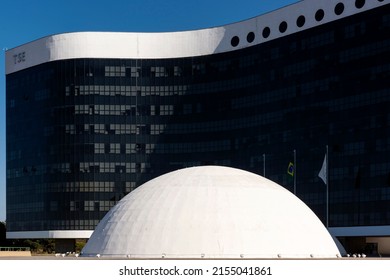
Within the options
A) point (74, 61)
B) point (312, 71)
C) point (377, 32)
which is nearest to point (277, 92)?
point (312, 71)

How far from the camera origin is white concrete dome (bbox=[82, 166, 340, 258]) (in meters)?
63.7

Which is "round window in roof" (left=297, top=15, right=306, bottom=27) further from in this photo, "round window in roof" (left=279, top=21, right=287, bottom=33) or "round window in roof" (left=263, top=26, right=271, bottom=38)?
"round window in roof" (left=263, top=26, right=271, bottom=38)

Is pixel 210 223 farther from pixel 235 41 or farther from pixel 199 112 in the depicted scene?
pixel 199 112

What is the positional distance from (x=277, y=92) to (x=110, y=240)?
7832 centimetres

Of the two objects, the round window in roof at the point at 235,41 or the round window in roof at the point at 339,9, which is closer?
the round window in roof at the point at 339,9

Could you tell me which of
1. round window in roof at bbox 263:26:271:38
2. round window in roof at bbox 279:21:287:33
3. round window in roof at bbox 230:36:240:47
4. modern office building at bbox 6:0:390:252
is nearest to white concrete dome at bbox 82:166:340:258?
modern office building at bbox 6:0:390:252

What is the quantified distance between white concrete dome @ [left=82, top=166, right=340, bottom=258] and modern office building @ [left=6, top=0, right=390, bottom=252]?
190 feet

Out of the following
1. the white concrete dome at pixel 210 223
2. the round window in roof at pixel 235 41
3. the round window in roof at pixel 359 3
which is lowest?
the white concrete dome at pixel 210 223

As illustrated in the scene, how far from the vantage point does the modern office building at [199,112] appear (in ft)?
418

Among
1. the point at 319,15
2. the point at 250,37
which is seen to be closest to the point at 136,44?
the point at 250,37

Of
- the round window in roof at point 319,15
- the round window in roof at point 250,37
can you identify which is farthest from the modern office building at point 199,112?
the round window in roof at point 250,37

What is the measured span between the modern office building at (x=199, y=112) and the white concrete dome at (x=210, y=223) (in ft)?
190

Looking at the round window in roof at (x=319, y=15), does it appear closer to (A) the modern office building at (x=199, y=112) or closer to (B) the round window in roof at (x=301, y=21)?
(A) the modern office building at (x=199, y=112)

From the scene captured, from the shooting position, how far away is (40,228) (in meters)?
162
